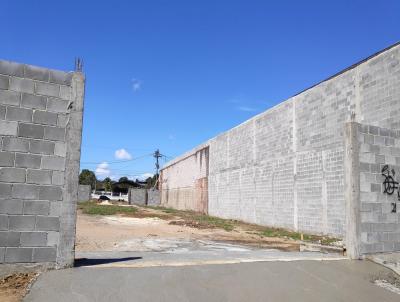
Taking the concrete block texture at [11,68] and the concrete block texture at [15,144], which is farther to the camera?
the concrete block texture at [11,68]

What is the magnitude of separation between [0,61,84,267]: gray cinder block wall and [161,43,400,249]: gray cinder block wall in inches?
300

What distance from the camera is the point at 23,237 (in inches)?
233

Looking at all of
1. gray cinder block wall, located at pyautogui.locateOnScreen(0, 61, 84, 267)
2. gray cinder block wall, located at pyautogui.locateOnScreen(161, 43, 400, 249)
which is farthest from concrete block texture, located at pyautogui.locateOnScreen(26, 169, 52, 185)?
gray cinder block wall, located at pyautogui.locateOnScreen(161, 43, 400, 249)

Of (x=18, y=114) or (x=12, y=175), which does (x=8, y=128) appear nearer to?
(x=18, y=114)

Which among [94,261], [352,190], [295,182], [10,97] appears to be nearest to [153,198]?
[295,182]

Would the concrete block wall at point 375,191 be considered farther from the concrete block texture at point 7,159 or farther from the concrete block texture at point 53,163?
the concrete block texture at point 7,159

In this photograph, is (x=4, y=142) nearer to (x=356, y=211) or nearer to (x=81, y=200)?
(x=356, y=211)

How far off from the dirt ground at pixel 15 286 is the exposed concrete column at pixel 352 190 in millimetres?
5986

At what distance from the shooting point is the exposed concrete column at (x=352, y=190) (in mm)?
8352

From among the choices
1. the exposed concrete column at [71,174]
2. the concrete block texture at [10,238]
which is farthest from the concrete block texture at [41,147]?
the concrete block texture at [10,238]

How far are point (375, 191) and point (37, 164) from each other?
680 cm

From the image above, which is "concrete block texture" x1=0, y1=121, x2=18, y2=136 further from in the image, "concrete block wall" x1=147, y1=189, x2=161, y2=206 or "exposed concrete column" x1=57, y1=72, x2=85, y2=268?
"concrete block wall" x1=147, y1=189, x2=161, y2=206

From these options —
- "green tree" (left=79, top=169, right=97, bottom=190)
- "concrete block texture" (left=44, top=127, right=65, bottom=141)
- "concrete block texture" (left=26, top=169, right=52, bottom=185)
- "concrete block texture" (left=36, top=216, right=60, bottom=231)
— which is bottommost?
"concrete block texture" (left=36, top=216, right=60, bottom=231)

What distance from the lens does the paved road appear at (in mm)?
5363
